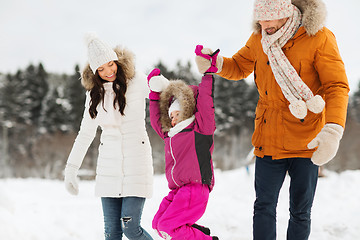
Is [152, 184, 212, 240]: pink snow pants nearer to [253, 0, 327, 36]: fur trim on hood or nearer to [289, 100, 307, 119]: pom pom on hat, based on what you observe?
[289, 100, 307, 119]: pom pom on hat

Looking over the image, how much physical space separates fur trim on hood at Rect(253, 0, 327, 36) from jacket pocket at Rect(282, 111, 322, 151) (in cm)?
60

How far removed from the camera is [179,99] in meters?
2.88

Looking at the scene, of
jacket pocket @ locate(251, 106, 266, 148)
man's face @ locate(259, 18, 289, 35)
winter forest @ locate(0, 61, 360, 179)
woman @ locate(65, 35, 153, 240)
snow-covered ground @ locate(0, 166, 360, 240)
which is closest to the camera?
man's face @ locate(259, 18, 289, 35)

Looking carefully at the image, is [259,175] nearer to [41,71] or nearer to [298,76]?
[298,76]

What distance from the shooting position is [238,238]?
386cm

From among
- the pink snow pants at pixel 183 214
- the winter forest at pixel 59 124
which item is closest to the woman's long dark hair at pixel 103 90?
the pink snow pants at pixel 183 214

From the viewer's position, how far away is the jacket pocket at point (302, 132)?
2451 mm

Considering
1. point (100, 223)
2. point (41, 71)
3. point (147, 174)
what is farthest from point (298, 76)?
point (41, 71)

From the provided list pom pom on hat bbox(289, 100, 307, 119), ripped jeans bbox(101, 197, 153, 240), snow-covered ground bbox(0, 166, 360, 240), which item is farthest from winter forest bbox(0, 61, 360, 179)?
pom pom on hat bbox(289, 100, 307, 119)

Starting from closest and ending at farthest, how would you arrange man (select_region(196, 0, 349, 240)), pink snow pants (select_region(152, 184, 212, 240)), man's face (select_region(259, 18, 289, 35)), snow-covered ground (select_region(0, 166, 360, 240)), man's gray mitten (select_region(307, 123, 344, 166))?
man's gray mitten (select_region(307, 123, 344, 166)), man (select_region(196, 0, 349, 240)), man's face (select_region(259, 18, 289, 35)), pink snow pants (select_region(152, 184, 212, 240)), snow-covered ground (select_region(0, 166, 360, 240))

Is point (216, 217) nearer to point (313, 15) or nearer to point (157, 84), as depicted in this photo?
point (157, 84)

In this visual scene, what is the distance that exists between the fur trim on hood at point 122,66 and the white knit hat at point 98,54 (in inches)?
3.4

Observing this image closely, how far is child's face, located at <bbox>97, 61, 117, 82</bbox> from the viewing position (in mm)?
2879

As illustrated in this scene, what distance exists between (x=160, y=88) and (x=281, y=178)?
127cm
